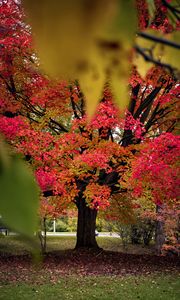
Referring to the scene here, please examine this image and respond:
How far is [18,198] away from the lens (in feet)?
0.86

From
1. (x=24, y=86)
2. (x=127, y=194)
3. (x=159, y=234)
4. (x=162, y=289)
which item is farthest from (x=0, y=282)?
(x=159, y=234)

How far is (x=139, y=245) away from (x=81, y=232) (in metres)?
8.58

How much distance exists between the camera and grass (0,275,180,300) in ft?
27.5

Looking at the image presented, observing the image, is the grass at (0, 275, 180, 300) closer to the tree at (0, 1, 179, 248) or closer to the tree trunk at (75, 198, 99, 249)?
the tree at (0, 1, 179, 248)

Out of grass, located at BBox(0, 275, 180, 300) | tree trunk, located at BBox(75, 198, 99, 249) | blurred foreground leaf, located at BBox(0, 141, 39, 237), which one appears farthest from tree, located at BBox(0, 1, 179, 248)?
blurred foreground leaf, located at BBox(0, 141, 39, 237)

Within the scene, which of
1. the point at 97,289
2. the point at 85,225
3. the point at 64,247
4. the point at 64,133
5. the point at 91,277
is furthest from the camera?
the point at 64,247

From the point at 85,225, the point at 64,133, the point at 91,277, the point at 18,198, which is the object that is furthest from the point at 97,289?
the point at 18,198

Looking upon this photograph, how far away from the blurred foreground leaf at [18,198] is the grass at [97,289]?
8.30 meters

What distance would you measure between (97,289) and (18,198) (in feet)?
31.0

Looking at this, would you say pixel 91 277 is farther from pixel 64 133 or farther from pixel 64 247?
pixel 64 247

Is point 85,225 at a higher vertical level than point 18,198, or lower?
higher

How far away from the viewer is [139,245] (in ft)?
79.4

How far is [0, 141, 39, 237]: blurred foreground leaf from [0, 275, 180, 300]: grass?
8.30 metres

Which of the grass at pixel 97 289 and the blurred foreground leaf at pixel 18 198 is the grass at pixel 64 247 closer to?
the grass at pixel 97 289
